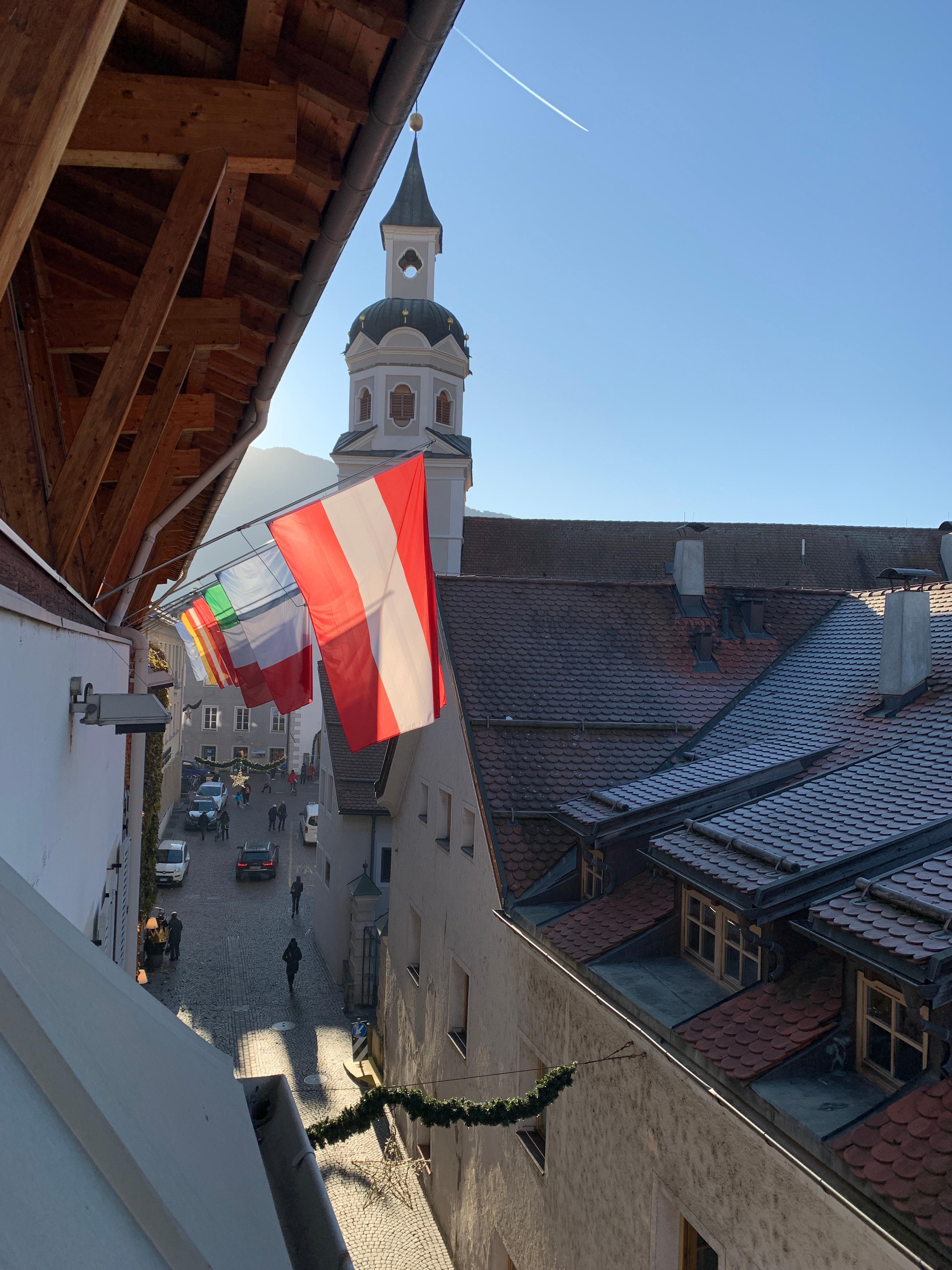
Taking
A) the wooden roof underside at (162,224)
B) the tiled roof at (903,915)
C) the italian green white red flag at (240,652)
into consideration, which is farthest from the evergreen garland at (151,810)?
the tiled roof at (903,915)

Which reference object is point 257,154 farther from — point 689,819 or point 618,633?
point 618,633

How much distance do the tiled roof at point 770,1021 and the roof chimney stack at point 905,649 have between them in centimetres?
486

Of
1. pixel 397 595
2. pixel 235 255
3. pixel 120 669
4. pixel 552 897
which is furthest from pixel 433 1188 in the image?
pixel 235 255


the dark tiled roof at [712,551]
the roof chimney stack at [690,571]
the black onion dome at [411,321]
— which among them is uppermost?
the black onion dome at [411,321]

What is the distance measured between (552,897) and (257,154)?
8886mm

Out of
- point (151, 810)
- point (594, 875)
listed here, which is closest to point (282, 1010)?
point (151, 810)

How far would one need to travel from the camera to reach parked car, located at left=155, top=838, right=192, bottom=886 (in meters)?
31.6

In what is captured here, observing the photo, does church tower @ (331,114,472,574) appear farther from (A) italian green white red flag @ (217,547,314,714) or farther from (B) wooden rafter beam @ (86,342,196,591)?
(B) wooden rafter beam @ (86,342,196,591)

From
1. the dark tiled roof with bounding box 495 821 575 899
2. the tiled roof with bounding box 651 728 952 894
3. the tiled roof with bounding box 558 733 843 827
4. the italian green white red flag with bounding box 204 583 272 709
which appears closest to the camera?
the tiled roof with bounding box 651 728 952 894

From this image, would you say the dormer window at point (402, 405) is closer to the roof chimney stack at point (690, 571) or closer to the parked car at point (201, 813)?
the parked car at point (201, 813)

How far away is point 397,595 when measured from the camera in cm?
746

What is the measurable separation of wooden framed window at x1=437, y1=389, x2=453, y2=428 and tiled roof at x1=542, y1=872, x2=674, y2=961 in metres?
30.8

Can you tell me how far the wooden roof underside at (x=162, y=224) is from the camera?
414 centimetres

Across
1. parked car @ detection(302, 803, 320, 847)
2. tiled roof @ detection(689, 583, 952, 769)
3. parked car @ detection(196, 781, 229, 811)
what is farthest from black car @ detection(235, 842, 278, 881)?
→ tiled roof @ detection(689, 583, 952, 769)
